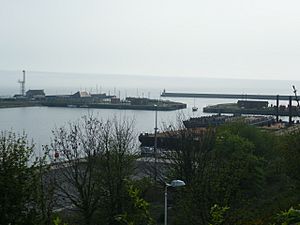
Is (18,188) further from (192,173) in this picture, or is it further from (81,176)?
(192,173)

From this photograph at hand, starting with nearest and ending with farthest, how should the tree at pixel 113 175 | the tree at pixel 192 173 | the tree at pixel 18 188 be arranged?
1. the tree at pixel 18 188
2. the tree at pixel 192 173
3. the tree at pixel 113 175

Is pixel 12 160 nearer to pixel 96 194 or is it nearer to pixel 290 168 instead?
pixel 96 194

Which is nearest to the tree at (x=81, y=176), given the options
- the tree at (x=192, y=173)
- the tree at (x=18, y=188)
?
the tree at (x=192, y=173)

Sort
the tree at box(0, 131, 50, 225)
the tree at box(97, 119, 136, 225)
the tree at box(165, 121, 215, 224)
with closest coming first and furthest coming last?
the tree at box(0, 131, 50, 225)
the tree at box(165, 121, 215, 224)
the tree at box(97, 119, 136, 225)

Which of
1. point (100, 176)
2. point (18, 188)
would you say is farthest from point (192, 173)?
point (18, 188)

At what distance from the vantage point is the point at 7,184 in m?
5.70

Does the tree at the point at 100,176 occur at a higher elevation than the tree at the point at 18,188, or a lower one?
lower

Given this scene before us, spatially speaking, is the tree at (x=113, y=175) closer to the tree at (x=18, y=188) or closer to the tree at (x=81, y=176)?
the tree at (x=81, y=176)

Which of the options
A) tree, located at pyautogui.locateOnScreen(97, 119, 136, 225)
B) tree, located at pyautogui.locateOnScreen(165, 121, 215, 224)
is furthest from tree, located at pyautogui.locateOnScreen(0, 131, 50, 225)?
tree, located at pyautogui.locateOnScreen(97, 119, 136, 225)

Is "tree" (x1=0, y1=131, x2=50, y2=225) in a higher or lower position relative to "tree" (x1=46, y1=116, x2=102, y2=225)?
higher

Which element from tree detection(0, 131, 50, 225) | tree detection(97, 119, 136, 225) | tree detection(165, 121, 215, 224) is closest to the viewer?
tree detection(0, 131, 50, 225)

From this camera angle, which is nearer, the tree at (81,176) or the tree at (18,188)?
the tree at (18,188)

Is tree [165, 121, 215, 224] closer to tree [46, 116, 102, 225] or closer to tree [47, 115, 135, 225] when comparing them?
tree [47, 115, 135, 225]

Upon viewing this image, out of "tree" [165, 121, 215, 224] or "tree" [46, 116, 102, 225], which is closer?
"tree" [165, 121, 215, 224]
